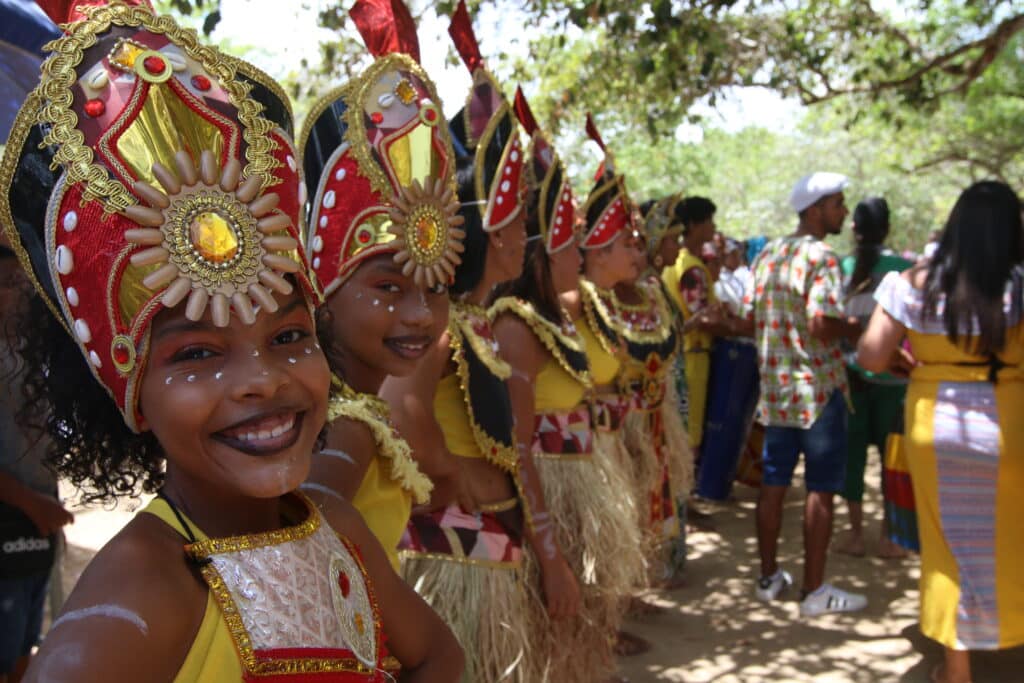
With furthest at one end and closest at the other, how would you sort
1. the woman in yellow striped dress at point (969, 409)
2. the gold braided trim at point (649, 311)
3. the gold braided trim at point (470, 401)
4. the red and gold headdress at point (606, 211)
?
the gold braided trim at point (649, 311) → the red and gold headdress at point (606, 211) → the woman in yellow striped dress at point (969, 409) → the gold braided trim at point (470, 401)

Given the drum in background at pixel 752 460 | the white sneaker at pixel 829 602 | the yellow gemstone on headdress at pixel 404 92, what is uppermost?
the yellow gemstone on headdress at pixel 404 92

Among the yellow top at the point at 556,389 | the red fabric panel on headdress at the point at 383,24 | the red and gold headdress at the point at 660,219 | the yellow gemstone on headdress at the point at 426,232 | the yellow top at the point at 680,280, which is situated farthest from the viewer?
the yellow top at the point at 680,280

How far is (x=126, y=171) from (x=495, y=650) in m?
1.95

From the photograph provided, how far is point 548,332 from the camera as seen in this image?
3.56 meters

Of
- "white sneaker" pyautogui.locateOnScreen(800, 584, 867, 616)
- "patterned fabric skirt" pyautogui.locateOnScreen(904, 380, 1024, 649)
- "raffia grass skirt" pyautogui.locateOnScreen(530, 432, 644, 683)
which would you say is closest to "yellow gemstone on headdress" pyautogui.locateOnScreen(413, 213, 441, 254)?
"raffia grass skirt" pyautogui.locateOnScreen(530, 432, 644, 683)

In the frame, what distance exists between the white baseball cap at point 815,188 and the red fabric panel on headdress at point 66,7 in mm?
4458

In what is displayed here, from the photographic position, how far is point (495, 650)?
9.24 ft

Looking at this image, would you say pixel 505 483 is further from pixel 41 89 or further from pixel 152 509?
pixel 41 89

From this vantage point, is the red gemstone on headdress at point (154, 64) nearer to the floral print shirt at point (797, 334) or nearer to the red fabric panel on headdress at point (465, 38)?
the red fabric panel on headdress at point (465, 38)

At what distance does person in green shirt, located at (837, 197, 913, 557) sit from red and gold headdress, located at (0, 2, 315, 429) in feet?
15.4

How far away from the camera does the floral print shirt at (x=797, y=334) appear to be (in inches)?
200

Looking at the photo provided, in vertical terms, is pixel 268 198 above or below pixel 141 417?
above

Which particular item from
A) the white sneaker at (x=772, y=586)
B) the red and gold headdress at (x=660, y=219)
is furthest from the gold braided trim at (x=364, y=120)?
the red and gold headdress at (x=660, y=219)

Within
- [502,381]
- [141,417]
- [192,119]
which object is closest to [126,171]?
[192,119]
